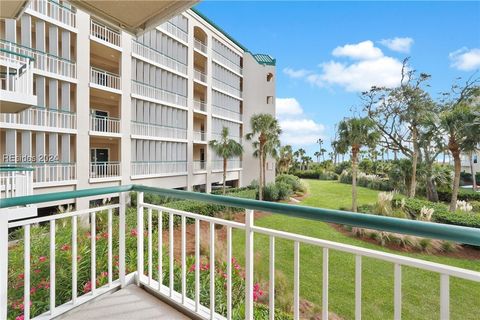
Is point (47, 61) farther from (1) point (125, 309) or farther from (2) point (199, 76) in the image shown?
(1) point (125, 309)

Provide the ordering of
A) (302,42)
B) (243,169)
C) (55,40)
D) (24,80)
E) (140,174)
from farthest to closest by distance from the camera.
A: 1. (302,42)
2. (243,169)
3. (140,174)
4. (55,40)
5. (24,80)

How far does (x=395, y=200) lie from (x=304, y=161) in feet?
127

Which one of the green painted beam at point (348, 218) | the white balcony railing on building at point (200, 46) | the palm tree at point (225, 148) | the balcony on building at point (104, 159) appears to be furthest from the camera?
the palm tree at point (225, 148)

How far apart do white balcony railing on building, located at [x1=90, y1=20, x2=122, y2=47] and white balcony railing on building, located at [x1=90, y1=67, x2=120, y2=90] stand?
1.51 metres

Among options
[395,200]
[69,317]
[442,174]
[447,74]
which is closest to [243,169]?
[395,200]

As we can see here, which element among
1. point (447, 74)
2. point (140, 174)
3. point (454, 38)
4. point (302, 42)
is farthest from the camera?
point (454, 38)

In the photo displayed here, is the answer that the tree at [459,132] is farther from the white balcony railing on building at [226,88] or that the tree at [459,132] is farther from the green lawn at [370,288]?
the white balcony railing on building at [226,88]

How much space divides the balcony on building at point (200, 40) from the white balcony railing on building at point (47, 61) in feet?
29.8

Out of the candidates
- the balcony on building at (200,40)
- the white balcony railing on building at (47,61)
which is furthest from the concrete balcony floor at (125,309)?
the balcony on building at (200,40)

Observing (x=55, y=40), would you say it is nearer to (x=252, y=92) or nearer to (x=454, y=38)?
(x=252, y=92)

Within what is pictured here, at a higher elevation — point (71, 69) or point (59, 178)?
point (71, 69)

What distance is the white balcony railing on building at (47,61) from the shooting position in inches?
371

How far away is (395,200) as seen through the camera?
13.4 metres

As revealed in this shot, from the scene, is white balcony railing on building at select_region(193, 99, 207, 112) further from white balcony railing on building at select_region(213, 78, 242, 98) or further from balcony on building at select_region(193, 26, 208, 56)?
balcony on building at select_region(193, 26, 208, 56)
